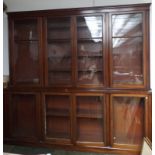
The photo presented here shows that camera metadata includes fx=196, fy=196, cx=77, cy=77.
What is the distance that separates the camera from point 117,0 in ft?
10.0

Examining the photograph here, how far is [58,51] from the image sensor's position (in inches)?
125

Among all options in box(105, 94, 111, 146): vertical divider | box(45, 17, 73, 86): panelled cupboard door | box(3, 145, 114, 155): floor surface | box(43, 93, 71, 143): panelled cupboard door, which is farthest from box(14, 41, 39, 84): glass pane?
box(105, 94, 111, 146): vertical divider

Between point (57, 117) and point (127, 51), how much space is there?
154 cm

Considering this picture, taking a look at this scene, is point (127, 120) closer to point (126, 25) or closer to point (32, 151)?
point (126, 25)

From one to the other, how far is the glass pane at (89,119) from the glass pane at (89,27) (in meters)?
0.97

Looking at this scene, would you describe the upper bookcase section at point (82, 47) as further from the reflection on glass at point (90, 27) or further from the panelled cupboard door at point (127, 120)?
the panelled cupboard door at point (127, 120)

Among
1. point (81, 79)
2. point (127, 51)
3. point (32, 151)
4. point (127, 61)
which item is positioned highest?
point (127, 51)

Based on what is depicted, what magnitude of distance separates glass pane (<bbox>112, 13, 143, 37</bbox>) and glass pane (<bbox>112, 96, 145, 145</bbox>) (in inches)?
37.7

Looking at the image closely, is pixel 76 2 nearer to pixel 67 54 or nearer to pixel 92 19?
pixel 92 19

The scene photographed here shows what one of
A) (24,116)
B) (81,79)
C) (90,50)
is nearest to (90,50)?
(90,50)

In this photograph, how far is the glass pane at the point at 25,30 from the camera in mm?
3199

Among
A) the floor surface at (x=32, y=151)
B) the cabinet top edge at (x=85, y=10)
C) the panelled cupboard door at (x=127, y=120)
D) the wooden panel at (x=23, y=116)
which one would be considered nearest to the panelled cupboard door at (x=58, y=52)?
the cabinet top edge at (x=85, y=10)

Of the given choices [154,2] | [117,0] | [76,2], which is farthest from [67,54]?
[154,2]

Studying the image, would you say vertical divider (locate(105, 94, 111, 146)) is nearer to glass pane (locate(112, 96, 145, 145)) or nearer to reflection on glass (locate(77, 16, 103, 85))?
glass pane (locate(112, 96, 145, 145))
